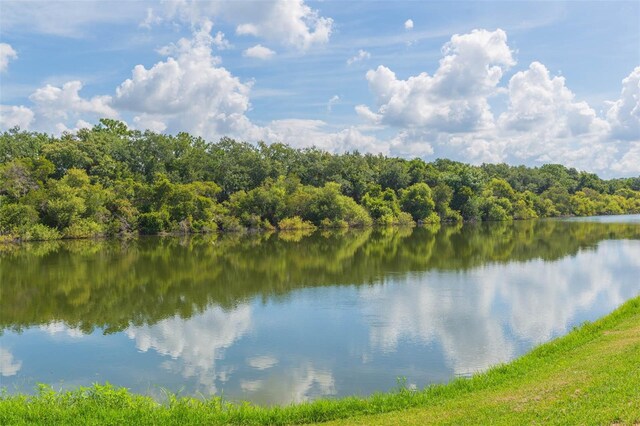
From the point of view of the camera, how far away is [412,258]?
39.6 m

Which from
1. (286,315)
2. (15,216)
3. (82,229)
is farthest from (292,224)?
(286,315)

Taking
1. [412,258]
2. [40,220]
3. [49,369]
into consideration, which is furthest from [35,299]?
[40,220]

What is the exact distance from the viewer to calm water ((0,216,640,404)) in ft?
47.0

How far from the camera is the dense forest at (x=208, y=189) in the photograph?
56.9 metres

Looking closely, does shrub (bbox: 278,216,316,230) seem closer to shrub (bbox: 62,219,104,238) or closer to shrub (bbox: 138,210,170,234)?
shrub (bbox: 138,210,170,234)

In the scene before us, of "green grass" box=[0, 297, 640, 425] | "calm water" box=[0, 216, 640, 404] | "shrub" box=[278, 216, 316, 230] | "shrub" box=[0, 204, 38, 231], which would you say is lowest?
"calm water" box=[0, 216, 640, 404]

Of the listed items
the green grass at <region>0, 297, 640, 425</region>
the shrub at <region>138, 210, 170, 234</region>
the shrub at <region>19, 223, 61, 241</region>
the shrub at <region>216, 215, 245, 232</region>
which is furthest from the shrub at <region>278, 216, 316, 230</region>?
the green grass at <region>0, 297, 640, 425</region>

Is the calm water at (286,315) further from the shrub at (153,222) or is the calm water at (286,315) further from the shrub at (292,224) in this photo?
the shrub at (292,224)

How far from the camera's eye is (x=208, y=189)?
236ft

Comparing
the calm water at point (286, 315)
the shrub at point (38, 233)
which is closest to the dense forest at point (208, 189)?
the shrub at point (38, 233)

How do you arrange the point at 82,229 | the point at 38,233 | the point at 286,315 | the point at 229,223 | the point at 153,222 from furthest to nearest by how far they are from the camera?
the point at 229,223
the point at 153,222
the point at 82,229
the point at 38,233
the point at 286,315

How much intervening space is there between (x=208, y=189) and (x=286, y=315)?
5303 cm

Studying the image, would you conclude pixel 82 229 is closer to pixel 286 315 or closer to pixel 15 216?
pixel 15 216

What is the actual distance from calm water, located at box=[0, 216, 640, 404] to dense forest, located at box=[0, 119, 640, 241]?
1644cm
